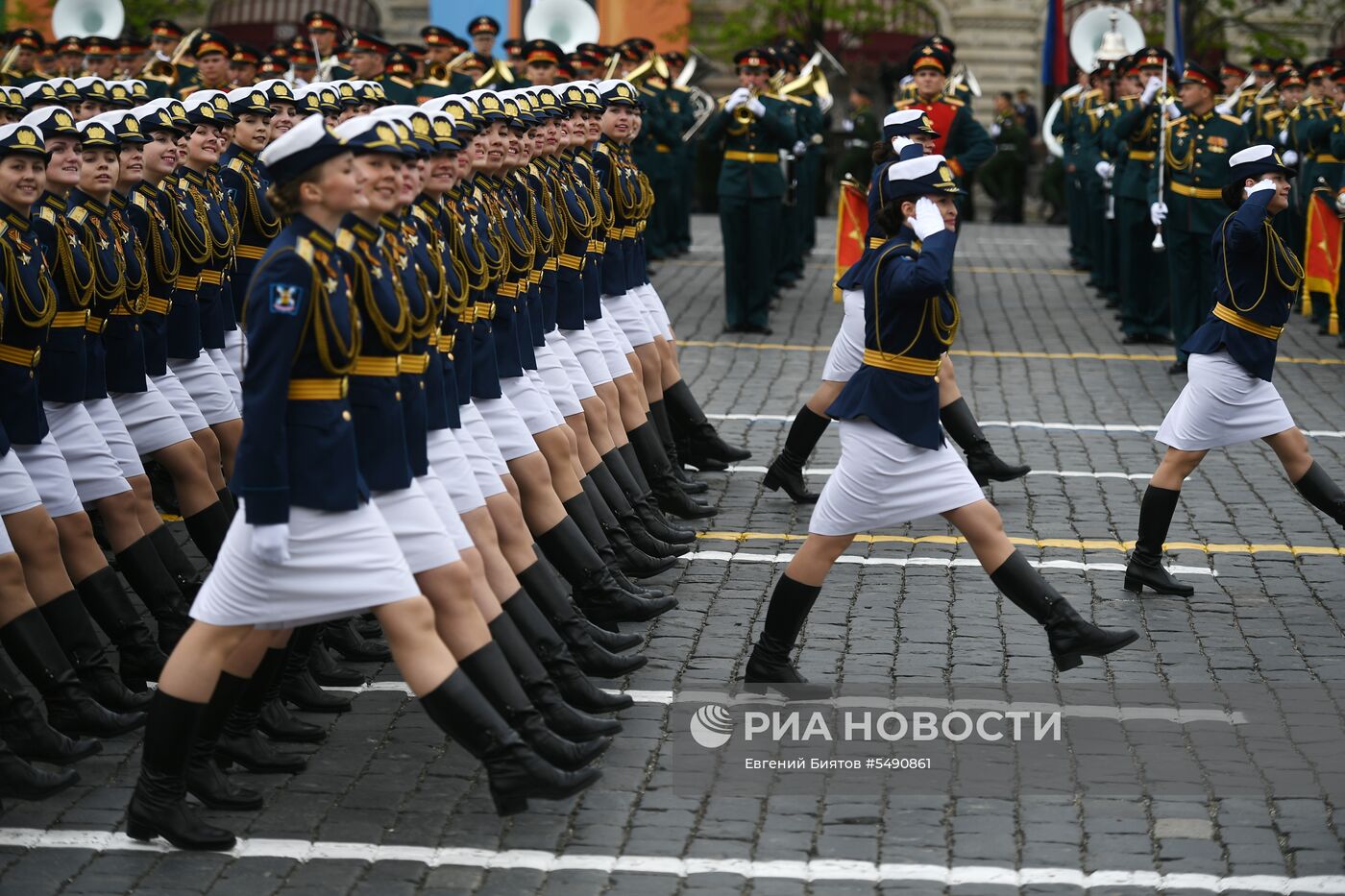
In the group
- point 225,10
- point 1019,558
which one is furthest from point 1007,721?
point 225,10

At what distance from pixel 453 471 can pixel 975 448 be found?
4.77 m

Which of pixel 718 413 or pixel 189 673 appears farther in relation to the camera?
pixel 718 413

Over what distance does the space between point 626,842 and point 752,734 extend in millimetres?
1042

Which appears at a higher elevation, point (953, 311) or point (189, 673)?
point (953, 311)

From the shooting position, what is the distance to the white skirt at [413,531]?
5.86 meters

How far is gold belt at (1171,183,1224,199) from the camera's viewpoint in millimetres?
14602

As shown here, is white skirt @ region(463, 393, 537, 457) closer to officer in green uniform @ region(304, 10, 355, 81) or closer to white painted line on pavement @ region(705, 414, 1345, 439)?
white painted line on pavement @ region(705, 414, 1345, 439)

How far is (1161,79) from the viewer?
16.6 m

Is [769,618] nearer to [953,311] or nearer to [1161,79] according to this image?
[953,311]

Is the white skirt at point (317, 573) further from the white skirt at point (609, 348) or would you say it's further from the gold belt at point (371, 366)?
the white skirt at point (609, 348)

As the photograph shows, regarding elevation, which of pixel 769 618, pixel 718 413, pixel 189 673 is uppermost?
pixel 189 673

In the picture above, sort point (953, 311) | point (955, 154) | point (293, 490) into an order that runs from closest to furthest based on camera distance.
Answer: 1. point (293, 490)
2. point (953, 311)
3. point (955, 154)

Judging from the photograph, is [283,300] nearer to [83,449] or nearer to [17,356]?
[17,356]

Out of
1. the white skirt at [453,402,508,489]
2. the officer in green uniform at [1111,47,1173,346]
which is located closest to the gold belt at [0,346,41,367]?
the white skirt at [453,402,508,489]
